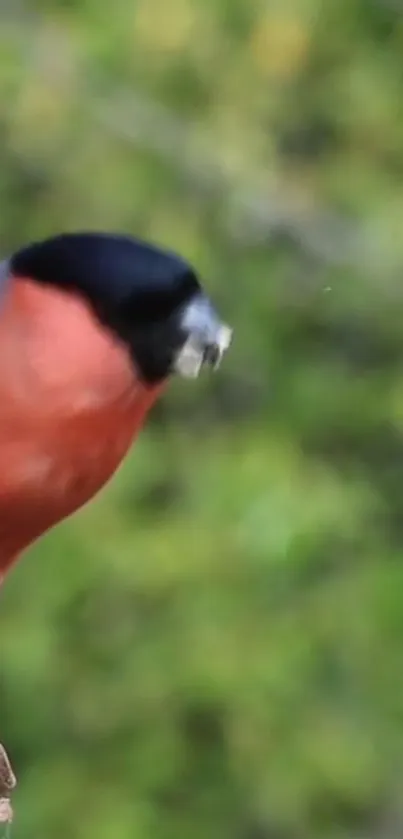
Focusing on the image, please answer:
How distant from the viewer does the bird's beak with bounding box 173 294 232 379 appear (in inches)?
33.4

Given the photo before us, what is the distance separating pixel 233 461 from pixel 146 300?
3.82 feet

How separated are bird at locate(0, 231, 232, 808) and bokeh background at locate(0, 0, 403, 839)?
103 cm

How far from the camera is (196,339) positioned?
33.4 inches

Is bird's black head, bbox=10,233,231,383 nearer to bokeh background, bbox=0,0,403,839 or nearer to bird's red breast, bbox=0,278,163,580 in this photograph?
bird's red breast, bbox=0,278,163,580

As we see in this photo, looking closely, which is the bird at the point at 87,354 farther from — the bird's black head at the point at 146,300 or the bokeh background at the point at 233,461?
the bokeh background at the point at 233,461

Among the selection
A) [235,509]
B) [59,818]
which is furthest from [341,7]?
[59,818]

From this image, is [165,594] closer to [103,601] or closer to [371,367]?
[103,601]

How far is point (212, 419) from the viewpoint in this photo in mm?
2322

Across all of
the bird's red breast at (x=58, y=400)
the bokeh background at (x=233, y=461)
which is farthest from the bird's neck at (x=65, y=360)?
the bokeh background at (x=233, y=461)

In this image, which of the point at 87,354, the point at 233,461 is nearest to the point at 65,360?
the point at 87,354

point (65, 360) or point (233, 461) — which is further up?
point (65, 360)

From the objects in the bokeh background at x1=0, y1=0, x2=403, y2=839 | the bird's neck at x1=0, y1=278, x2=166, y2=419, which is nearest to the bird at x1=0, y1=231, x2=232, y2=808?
the bird's neck at x1=0, y1=278, x2=166, y2=419

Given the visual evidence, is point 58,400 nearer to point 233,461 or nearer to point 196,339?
point 196,339

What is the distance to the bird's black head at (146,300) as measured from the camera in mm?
843
